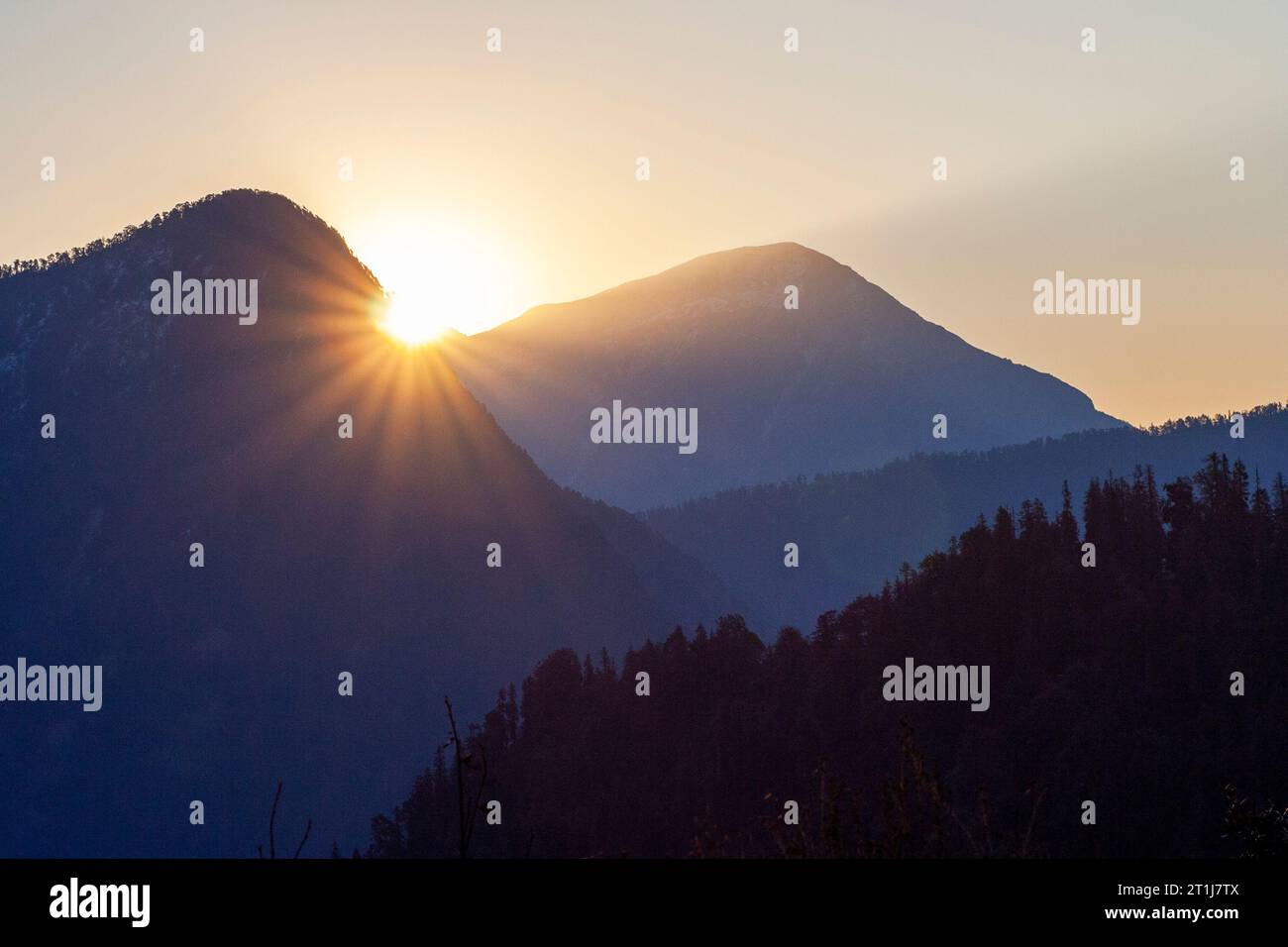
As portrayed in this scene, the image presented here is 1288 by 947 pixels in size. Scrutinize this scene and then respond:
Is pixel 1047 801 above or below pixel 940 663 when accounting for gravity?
below
